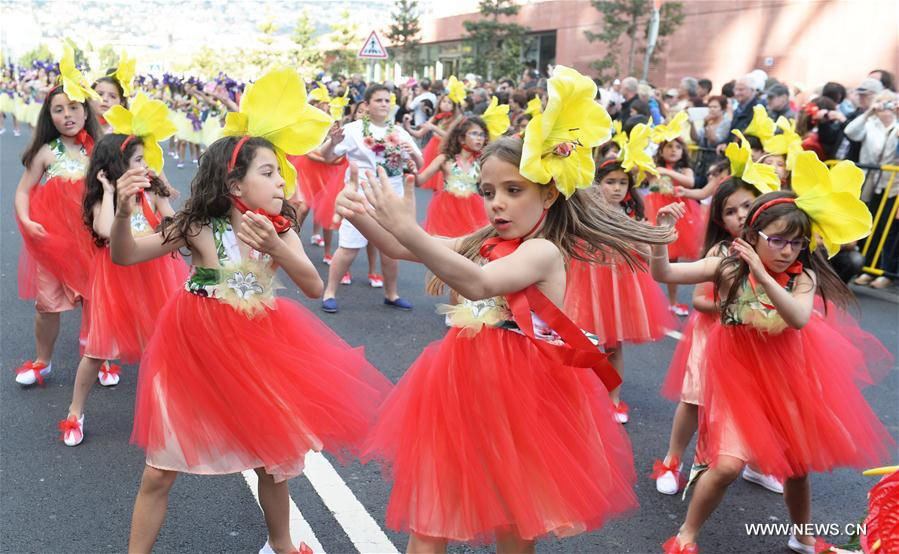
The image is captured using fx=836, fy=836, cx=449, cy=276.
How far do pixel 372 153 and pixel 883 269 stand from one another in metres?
6.19

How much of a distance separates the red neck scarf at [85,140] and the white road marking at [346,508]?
2644 millimetres

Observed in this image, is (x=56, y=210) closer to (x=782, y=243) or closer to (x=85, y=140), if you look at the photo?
(x=85, y=140)

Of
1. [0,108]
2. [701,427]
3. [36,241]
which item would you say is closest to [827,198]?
[701,427]

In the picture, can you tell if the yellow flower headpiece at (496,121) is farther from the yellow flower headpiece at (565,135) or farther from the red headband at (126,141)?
the yellow flower headpiece at (565,135)

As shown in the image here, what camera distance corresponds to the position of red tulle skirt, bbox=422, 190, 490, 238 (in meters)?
7.88

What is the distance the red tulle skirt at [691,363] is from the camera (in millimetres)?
4238

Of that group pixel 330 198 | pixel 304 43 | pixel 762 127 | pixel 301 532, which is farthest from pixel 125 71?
pixel 304 43

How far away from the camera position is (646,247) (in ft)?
11.5

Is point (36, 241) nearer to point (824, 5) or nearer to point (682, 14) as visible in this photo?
point (824, 5)

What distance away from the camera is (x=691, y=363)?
14.3 feet

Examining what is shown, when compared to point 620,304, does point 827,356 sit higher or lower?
higher

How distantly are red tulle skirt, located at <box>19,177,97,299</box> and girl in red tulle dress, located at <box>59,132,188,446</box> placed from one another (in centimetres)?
51

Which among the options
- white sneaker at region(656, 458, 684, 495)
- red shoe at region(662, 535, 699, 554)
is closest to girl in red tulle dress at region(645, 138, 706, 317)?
white sneaker at region(656, 458, 684, 495)

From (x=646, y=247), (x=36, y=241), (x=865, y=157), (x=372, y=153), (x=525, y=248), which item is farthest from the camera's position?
(x=865, y=157)
